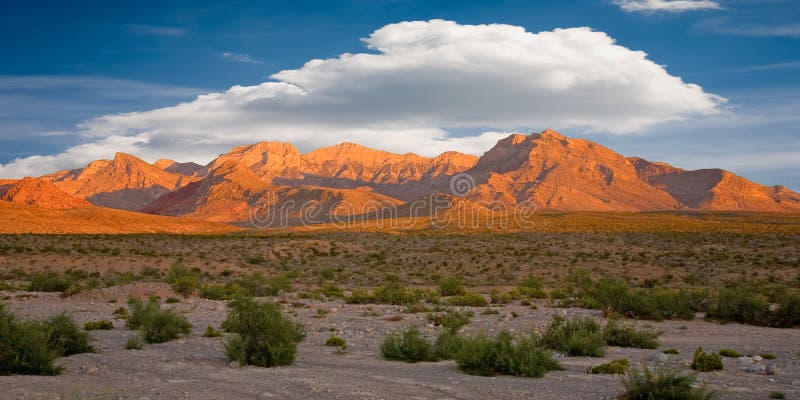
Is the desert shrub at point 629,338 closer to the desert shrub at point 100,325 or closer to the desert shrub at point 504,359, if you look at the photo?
the desert shrub at point 504,359

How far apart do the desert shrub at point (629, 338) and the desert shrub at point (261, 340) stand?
24.7ft

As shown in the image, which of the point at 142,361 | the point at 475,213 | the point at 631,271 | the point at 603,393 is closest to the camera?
the point at 603,393

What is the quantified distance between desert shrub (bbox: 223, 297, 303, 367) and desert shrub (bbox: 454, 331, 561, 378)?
319cm

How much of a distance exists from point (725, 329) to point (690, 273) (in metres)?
22.7

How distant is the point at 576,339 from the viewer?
13000 millimetres

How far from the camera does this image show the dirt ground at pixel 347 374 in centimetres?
924

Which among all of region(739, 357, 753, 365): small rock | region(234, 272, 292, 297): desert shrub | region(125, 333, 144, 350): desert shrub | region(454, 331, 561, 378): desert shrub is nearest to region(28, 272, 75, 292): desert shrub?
region(234, 272, 292, 297): desert shrub

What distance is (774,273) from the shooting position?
37.6 m

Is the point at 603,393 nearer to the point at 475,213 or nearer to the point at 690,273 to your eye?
the point at 690,273

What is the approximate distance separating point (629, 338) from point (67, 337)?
1192 centimetres

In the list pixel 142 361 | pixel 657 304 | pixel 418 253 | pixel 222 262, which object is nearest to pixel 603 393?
pixel 142 361

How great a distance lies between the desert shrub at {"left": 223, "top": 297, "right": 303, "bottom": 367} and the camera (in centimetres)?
1151

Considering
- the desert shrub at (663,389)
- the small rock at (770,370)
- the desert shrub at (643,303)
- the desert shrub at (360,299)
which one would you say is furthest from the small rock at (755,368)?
the desert shrub at (360,299)

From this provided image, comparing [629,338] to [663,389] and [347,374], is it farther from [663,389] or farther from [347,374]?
[347,374]
